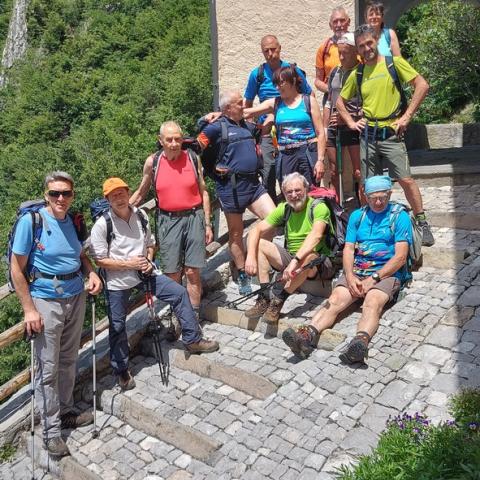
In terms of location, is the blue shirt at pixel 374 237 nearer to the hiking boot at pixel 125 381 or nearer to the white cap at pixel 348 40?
the white cap at pixel 348 40

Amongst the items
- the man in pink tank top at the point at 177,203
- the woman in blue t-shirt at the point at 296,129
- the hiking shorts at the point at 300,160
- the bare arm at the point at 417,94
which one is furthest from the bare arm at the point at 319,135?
the man in pink tank top at the point at 177,203

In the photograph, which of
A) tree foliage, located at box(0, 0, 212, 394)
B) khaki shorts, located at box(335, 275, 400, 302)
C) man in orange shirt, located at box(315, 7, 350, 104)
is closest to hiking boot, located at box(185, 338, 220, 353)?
khaki shorts, located at box(335, 275, 400, 302)

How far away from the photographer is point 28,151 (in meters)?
23.5

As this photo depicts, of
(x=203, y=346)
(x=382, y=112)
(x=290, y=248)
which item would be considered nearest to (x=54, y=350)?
(x=203, y=346)

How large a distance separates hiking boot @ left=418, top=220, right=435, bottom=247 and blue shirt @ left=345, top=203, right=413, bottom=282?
92 centimetres

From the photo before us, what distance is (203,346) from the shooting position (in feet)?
18.3

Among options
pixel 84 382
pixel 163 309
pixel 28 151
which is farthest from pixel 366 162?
pixel 28 151

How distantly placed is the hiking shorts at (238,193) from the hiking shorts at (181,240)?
441mm

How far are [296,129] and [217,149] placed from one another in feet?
2.55

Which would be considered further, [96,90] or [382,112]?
[96,90]

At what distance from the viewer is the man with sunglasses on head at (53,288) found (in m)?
4.63

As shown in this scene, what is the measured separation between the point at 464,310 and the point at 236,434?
2.09 meters

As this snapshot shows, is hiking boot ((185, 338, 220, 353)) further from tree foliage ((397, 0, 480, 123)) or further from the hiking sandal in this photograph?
tree foliage ((397, 0, 480, 123))

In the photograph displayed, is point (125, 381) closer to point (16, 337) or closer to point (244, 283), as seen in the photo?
point (16, 337)
